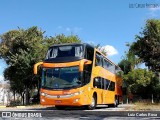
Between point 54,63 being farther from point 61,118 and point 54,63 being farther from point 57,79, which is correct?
point 61,118

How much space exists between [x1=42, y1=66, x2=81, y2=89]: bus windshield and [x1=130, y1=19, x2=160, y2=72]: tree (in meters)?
21.0

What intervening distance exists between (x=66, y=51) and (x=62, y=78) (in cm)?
164

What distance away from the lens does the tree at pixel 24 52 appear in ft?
142

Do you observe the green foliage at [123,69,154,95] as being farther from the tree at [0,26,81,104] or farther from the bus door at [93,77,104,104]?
the bus door at [93,77,104,104]

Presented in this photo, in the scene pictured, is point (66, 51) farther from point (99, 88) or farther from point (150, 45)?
point (150, 45)

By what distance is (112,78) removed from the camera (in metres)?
27.4

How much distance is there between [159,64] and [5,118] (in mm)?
34419

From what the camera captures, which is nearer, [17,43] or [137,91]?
[17,43]

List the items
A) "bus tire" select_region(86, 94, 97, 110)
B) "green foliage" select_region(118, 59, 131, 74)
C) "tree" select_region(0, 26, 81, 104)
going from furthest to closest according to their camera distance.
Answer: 1. "green foliage" select_region(118, 59, 131, 74)
2. "tree" select_region(0, 26, 81, 104)
3. "bus tire" select_region(86, 94, 97, 110)

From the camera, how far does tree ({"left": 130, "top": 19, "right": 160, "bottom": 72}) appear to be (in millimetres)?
38594

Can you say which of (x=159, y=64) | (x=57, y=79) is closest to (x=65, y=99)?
(x=57, y=79)

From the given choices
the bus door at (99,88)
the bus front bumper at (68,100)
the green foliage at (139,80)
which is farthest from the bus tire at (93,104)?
the green foliage at (139,80)

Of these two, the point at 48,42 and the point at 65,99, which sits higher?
the point at 48,42

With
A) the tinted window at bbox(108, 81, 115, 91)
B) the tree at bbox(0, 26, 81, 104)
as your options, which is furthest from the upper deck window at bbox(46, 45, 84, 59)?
the tree at bbox(0, 26, 81, 104)
